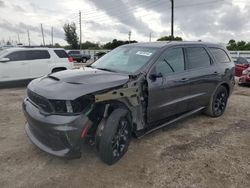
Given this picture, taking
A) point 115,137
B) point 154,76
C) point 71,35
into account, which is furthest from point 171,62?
point 71,35

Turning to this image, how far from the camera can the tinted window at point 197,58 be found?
391 centimetres

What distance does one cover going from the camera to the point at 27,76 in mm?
8039

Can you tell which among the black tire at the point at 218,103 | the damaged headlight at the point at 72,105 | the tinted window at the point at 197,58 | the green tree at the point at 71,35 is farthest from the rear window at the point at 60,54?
the green tree at the point at 71,35

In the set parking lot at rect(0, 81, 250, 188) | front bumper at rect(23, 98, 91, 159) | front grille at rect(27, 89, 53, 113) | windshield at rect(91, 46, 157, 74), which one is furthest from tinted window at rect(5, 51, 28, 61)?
front bumper at rect(23, 98, 91, 159)

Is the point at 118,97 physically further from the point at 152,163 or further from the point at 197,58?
the point at 197,58

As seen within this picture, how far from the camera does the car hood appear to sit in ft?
8.00

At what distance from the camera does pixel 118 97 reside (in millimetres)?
2768

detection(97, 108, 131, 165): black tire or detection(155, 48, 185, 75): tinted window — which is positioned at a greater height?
detection(155, 48, 185, 75): tinted window

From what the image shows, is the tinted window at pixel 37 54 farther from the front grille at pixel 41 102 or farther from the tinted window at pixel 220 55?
the tinted window at pixel 220 55

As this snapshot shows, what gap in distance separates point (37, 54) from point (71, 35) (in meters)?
46.6

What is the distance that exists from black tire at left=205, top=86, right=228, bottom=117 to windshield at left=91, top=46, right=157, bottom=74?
2155mm

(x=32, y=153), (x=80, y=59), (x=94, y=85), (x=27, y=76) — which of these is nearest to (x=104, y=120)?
(x=94, y=85)

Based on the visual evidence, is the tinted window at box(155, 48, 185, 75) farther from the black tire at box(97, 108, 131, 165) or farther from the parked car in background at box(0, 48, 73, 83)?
the parked car in background at box(0, 48, 73, 83)

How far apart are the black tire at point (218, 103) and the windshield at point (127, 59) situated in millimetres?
2155
